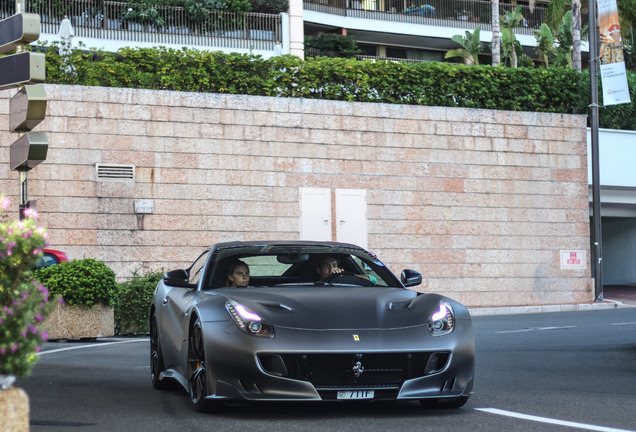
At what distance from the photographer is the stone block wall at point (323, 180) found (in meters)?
22.7

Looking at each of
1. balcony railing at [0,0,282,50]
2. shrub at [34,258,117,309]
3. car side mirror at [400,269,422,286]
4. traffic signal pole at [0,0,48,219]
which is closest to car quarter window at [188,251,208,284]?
car side mirror at [400,269,422,286]

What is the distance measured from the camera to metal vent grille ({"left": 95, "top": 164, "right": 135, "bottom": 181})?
22.9 meters

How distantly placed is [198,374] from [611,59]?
2227 centimetres

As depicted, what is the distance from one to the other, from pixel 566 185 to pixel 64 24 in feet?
41.1

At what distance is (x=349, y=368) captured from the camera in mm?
7574

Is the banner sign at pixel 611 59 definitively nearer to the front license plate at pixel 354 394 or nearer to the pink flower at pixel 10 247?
the front license plate at pixel 354 394

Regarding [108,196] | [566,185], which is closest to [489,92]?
Answer: [566,185]

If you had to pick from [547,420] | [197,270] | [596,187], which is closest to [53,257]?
[197,270]

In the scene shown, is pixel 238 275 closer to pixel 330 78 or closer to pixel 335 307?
pixel 335 307

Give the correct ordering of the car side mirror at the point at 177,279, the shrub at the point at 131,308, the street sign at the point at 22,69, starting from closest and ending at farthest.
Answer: the car side mirror at the point at 177,279 → the street sign at the point at 22,69 → the shrub at the point at 131,308

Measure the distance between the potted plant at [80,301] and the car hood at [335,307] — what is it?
356 inches

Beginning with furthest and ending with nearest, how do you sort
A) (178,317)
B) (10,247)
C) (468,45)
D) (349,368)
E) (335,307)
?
(468,45)
(178,317)
(335,307)
(349,368)
(10,247)

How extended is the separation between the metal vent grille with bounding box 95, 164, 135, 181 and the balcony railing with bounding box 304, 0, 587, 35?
24.0 metres

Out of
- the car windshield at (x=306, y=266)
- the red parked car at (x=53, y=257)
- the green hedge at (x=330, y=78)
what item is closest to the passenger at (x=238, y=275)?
the car windshield at (x=306, y=266)
